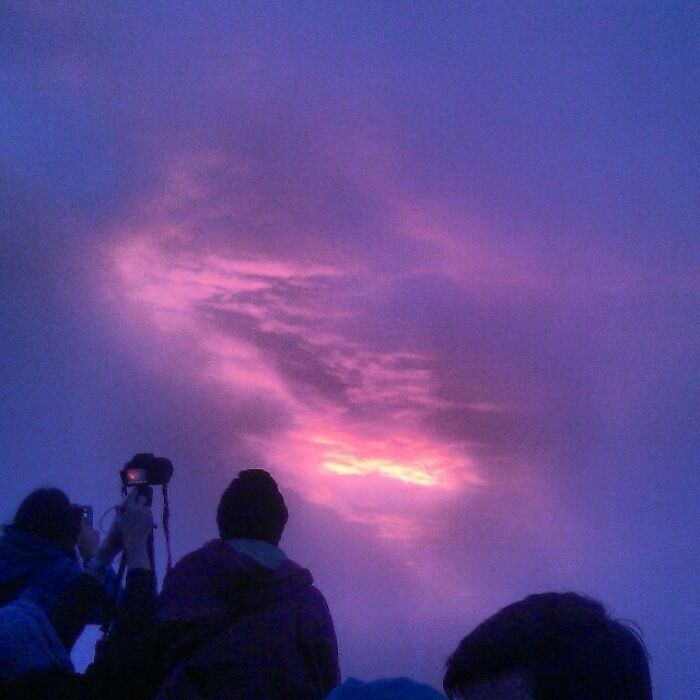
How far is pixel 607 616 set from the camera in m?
1.60

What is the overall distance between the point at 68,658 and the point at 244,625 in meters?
0.79

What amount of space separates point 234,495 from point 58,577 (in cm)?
117

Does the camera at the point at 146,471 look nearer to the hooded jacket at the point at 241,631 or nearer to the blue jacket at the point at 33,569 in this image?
the blue jacket at the point at 33,569

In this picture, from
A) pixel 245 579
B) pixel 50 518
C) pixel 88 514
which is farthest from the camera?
pixel 88 514

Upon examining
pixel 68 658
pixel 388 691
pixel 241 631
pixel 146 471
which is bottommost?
pixel 68 658

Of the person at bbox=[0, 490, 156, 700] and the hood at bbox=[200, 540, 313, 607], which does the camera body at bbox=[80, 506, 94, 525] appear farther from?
the hood at bbox=[200, 540, 313, 607]

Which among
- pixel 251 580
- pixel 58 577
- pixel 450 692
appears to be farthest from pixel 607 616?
pixel 58 577

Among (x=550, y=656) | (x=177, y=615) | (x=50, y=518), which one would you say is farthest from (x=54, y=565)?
(x=550, y=656)

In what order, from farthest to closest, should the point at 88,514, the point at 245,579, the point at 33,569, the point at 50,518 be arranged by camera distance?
the point at 88,514
the point at 50,518
the point at 33,569
the point at 245,579

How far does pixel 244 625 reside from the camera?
129 inches

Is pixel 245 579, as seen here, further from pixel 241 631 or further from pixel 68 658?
pixel 68 658

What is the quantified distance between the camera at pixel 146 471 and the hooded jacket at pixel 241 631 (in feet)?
3.55

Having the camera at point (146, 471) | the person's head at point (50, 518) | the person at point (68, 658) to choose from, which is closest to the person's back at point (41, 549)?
the person's head at point (50, 518)

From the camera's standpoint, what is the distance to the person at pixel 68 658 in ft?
9.52
